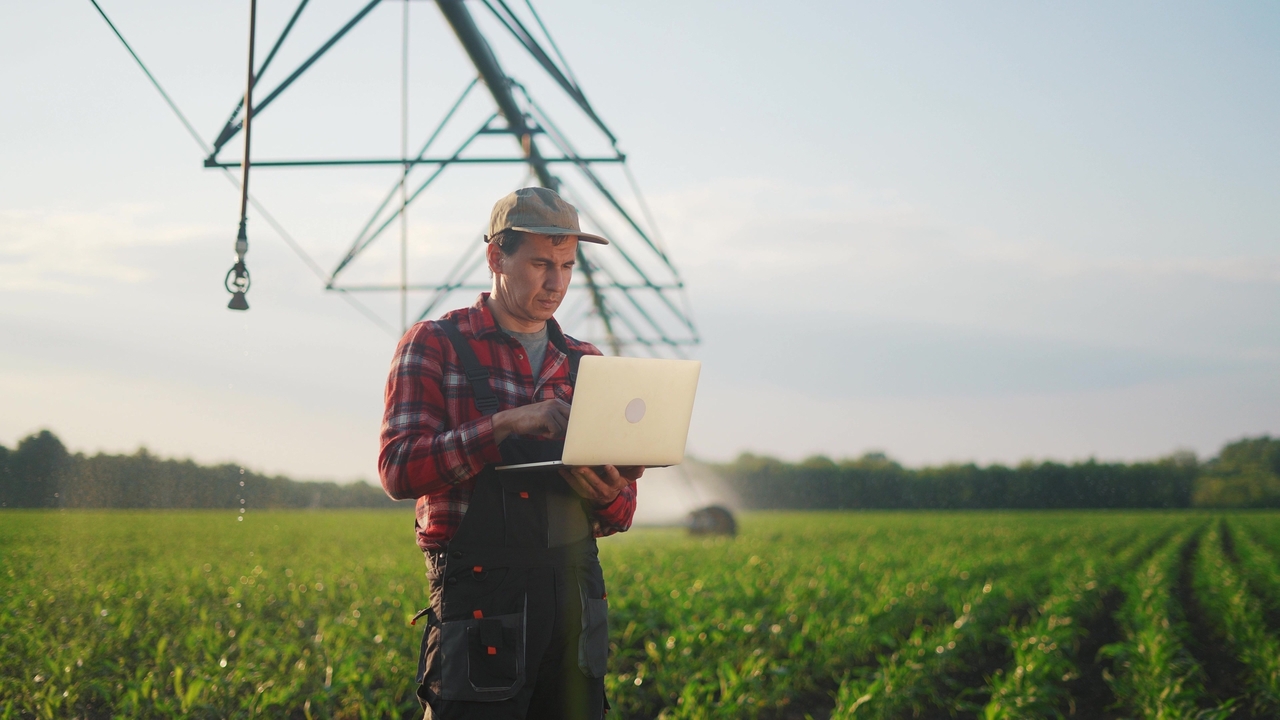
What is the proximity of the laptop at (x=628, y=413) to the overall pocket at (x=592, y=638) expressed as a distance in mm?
314

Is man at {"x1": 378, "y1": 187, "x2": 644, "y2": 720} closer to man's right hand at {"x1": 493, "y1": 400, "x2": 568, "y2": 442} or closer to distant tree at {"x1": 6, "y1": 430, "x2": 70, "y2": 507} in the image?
man's right hand at {"x1": 493, "y1": 400, "x2": 568, "y2": 442}

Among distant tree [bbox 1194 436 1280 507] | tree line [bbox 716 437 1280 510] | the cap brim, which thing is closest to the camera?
the cap brim

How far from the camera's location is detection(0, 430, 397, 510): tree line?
181 inches

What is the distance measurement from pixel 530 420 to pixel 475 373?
0.68 ft

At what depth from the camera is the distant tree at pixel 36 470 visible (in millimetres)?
4562

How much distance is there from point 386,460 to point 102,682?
3134 millimetres

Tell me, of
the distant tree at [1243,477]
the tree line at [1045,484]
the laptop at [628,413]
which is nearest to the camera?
the laptop at [628,413]

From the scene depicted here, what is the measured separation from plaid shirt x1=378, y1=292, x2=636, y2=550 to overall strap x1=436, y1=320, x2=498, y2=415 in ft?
0.05

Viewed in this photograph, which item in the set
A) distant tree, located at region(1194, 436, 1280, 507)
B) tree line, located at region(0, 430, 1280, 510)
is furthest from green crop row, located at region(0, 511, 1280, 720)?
distant tree, located at region(1194, 436, 1280, 507)

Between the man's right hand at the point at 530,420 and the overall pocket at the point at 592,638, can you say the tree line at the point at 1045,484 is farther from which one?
the man's right hand at the point at 530,420

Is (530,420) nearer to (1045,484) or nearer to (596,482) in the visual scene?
(596,482)

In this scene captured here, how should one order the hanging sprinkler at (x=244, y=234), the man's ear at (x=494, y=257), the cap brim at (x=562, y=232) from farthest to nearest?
the hanging sprinkler at (x=244, y=234) < the man's ear at (x=494, y=257) < the cap brim at (x=562, y=232)

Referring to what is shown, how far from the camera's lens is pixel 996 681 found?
182 inches

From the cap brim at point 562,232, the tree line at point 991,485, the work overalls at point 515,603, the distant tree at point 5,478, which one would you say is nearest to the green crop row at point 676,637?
the distant tree at point 5,478
